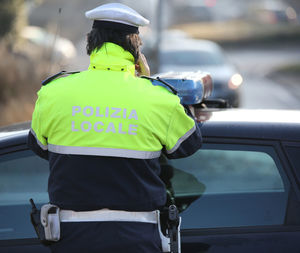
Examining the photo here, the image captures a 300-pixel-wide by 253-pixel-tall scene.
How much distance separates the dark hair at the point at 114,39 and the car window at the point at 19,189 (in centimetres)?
70

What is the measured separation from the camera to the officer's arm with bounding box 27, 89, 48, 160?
2195 millimetres

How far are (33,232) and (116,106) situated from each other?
33.5 inches

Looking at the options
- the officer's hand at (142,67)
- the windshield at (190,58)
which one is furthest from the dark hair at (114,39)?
the windshield at (190,58)

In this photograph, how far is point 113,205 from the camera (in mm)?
2125

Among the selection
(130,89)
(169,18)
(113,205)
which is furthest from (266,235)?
(169,18)

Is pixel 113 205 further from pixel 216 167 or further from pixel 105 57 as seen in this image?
pixel 216 167

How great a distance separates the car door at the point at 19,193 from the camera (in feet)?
8.42

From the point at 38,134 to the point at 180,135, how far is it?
556 mm

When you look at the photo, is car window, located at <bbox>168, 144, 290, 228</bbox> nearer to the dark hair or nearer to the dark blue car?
the dark blue car

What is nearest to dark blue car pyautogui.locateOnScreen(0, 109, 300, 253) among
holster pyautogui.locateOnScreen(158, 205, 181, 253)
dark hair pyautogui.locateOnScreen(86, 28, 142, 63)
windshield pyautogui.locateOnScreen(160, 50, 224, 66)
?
holster pyautogui.locateOnScreen(158, 205, 181, 253)

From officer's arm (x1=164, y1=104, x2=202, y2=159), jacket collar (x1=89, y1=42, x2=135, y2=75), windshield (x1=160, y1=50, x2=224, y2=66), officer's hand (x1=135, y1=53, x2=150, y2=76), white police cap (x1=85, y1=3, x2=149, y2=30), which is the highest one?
white police cap (x1=85, y1=3, x2=149, y2=30)

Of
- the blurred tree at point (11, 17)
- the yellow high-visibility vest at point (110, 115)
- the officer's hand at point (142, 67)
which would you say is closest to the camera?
the yellow high-visibility vest at point (110, 115)

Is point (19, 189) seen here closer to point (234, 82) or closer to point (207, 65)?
point (234, 82)

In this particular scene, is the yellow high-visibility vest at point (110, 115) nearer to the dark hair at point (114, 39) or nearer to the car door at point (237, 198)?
the dark hair at point (114, 39)
